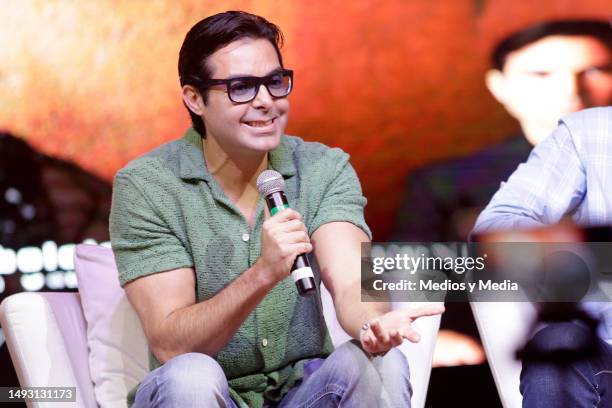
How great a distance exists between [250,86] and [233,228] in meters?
0.30

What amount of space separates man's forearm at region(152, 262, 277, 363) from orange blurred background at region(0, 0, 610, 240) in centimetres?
107

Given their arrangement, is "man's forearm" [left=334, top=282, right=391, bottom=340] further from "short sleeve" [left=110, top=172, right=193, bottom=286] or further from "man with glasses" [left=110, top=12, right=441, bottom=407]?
"short sleeve" [left=110, top=172, right=193, bottom=286]

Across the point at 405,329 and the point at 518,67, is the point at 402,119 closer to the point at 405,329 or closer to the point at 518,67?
the point at 518,67

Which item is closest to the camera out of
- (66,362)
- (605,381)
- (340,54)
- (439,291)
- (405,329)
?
(405,329)

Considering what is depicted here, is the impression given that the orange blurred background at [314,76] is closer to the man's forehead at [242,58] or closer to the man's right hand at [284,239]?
the man's forehead at [242,58]

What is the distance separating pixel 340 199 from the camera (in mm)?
2023

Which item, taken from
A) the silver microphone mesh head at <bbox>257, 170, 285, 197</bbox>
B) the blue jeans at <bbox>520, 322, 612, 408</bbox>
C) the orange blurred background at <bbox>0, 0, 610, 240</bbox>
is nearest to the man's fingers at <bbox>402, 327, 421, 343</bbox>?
the silver microphone mesh head at <bbox>257, 170, 285, 197</bbox>

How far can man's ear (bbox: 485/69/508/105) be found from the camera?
280 cm

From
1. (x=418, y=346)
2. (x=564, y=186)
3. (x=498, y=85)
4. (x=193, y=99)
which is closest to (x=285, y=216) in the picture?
(x=193, y=99)

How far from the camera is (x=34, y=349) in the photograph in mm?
2006

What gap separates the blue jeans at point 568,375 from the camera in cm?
188

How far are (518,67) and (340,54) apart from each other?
0.54 m

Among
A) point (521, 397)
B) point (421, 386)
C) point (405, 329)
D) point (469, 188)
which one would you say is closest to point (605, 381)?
point (521, 397)

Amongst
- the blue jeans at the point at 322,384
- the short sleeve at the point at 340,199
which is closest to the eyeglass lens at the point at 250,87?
the short sleeve at the point at 340,199
